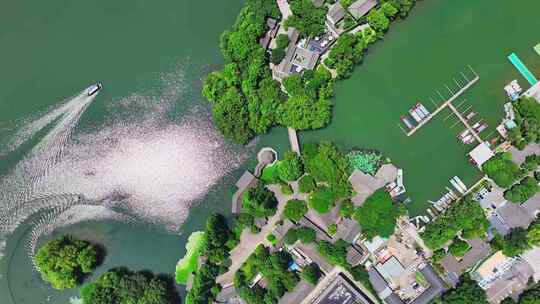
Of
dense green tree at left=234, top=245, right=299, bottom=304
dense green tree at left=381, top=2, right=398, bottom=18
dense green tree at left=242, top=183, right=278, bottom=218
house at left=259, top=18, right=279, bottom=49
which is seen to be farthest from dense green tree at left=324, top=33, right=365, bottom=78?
dense green tree at left=234, top=245, right=299, bottom=304

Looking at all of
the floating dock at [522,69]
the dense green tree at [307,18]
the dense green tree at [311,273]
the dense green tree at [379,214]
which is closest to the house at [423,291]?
the dense green tree at [379,214]

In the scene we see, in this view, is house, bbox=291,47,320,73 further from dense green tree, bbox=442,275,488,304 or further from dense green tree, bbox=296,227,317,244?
dense green tree, bbox=442,275,488,304

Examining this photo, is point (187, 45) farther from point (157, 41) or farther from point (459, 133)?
point (459, 133)

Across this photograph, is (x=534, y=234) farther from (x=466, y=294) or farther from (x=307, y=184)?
(x=307, y=184)

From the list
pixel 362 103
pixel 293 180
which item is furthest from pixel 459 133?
pixel 293 180

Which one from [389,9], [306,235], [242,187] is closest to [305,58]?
[389,9]

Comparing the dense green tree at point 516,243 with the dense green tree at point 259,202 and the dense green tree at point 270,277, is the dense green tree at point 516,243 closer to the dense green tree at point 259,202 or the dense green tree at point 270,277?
the dense green tree at point 270,277
